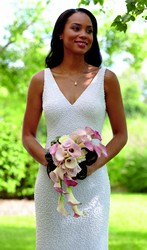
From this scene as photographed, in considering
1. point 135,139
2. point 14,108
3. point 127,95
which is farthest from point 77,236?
point 127,95

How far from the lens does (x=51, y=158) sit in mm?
3543

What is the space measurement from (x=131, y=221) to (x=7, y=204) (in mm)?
3270

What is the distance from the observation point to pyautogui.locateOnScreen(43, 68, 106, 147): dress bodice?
12.4 ft

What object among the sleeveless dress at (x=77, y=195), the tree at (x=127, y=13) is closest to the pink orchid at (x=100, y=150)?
the sleeveless dress at (x=77, y=195)

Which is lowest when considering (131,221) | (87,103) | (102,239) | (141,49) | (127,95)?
(102,239)

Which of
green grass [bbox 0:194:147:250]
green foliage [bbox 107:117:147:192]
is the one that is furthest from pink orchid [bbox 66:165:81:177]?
green foliage [bbox 107:117:147:192]

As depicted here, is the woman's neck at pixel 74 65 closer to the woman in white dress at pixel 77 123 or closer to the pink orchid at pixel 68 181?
the woman in white dress at pixel 77 123

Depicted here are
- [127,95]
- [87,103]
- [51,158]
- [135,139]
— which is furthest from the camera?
[127,95]

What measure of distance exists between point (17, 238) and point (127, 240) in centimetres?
160

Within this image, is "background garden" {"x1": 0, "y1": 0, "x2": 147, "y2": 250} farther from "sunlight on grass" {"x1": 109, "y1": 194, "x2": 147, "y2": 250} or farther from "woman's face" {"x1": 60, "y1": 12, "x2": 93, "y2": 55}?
"woman's face" {"x1": 60, "y1": 12, "x2": 93, "y2": 55}

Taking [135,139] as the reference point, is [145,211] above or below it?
below

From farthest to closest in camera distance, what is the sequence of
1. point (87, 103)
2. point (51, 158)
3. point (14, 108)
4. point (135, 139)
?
1. point (135, 139)
2. point (14, 108)
3. point (87, 103)
4. point (51, 158)

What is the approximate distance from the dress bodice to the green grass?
208 inches

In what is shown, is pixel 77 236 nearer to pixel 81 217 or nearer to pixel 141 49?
pixel 81 217
